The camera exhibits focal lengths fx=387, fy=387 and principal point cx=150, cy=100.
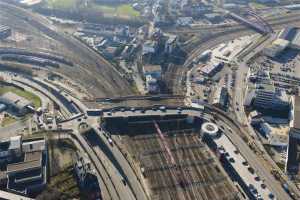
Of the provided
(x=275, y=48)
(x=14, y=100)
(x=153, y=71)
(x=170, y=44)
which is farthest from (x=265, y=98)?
(x=14, y=100)

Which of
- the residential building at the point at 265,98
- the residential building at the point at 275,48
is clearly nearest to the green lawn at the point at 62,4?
the residential building at the point at 275,48

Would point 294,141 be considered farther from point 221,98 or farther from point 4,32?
point 4,32

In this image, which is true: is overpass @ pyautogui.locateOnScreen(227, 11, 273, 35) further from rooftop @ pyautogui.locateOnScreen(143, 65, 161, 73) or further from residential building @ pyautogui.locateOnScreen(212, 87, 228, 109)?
rooftop @ pyautogui.locateOnScreen(143, 65, 161, 73)

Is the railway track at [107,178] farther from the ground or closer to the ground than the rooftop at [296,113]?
closer to the ground

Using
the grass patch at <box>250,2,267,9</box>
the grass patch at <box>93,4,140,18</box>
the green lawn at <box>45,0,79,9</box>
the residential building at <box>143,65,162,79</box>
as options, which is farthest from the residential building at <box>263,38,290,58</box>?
the green lawn at <box>45,0,79,9</box>

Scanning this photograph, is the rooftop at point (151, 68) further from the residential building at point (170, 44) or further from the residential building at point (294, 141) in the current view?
the residential building at point (294, 141)

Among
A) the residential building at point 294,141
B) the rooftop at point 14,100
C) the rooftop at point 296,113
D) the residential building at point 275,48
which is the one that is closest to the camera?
the residential building at point 294,141

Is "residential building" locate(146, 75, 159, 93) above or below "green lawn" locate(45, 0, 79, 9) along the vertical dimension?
below

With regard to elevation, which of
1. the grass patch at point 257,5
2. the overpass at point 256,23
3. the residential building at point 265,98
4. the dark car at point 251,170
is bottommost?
the dark car at point 251,170

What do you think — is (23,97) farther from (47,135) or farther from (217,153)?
(217,153)
